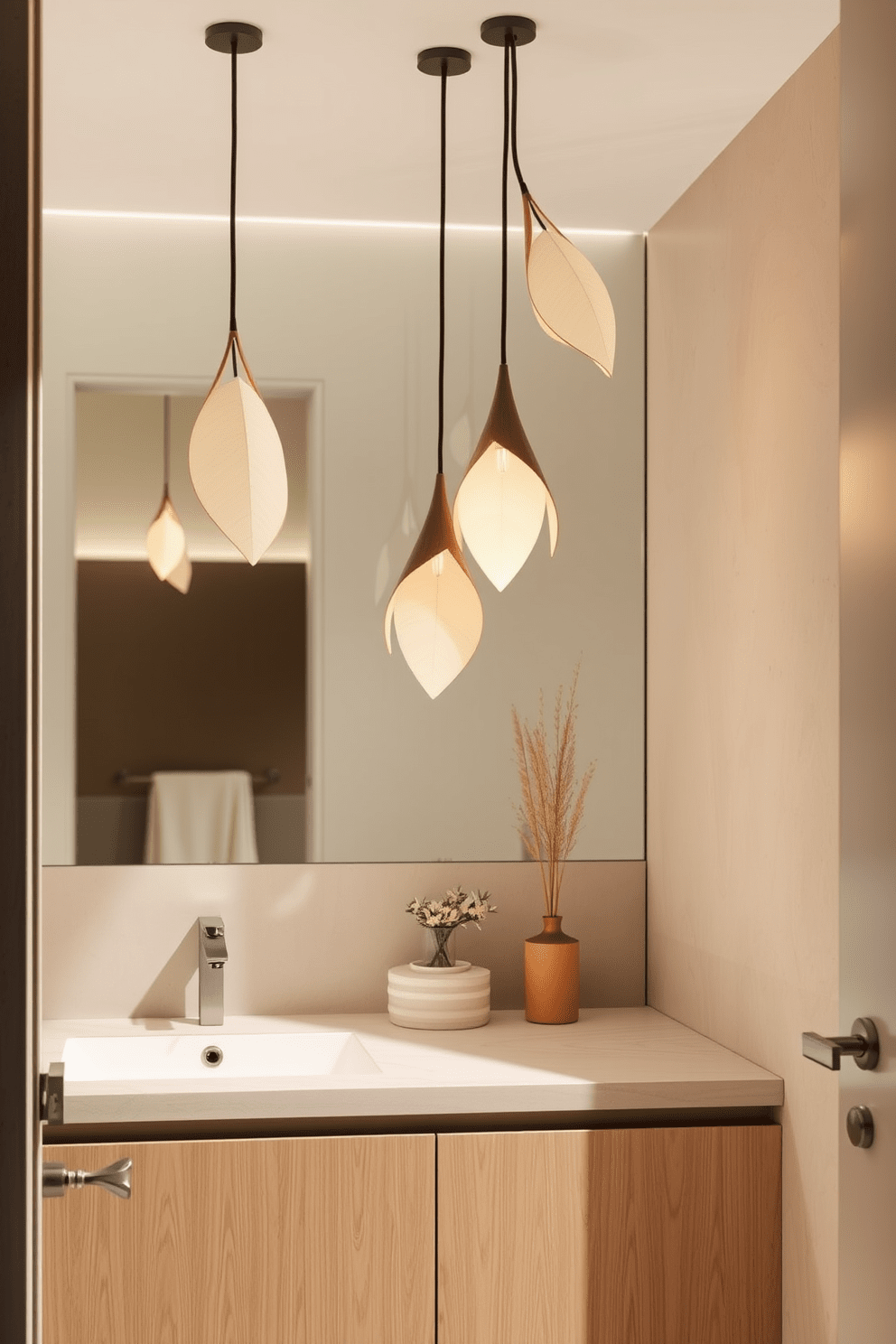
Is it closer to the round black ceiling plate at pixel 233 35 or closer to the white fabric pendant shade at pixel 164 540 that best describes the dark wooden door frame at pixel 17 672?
the round black ceiling plate at pixel 233 35

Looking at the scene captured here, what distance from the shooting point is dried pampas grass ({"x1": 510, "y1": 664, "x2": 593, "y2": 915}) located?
8.57 ft

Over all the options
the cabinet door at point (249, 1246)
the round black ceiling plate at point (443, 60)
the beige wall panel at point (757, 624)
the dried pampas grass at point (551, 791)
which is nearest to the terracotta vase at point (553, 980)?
the dried pampas grass at point (551, 791)

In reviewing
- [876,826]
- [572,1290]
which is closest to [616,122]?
[876,826]

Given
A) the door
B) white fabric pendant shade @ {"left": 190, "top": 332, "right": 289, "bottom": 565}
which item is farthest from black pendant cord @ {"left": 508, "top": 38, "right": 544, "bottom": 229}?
the door

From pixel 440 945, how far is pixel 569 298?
1.18 m

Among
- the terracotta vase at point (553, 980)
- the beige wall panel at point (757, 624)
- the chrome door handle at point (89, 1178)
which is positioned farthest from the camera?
the terracotta vase at point (553, 980)

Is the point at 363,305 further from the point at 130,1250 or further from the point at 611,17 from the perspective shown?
the point at 130,1250

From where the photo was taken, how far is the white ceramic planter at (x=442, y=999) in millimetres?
2457

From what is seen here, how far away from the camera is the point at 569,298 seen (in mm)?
2021

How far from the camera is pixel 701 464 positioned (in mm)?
2477

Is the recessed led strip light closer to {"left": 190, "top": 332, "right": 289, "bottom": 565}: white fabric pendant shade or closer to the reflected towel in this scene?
{"left": 190, "top": 332, "right": 289, "bottom": 565}: white fabric pendant shade

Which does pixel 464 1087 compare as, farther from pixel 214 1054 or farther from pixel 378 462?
pixel 378 462

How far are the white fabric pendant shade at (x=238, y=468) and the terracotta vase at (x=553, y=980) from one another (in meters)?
0.90

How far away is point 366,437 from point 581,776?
793mm
